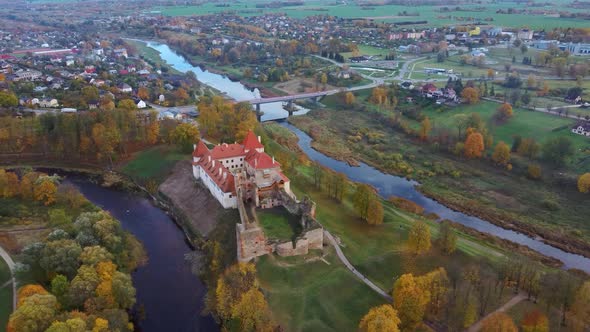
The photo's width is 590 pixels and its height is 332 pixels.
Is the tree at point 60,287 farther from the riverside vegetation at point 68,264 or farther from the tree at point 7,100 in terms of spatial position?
the tree at point 7,100

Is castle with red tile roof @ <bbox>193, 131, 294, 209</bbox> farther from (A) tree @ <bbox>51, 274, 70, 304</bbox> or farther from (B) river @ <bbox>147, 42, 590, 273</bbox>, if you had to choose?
(B) river @ <bbox>147, 42, 590, 273</bbox>

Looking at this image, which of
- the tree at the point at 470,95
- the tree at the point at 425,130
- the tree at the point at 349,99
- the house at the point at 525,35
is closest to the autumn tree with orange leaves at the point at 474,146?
the tree at the point at 425,130

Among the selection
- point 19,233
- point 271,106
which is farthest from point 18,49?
point 19,233

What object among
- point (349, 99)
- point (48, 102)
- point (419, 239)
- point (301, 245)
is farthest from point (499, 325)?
point (48, 102)

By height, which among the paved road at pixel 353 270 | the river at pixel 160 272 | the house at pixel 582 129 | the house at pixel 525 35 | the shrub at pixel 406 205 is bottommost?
the river at pixel 160 272

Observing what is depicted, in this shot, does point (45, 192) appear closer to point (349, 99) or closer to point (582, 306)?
point (582, 306)

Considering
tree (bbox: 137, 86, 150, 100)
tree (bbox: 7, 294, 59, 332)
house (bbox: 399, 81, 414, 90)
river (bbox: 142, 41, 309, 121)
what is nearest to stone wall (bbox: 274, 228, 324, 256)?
tree (bbox: 7, 294, 59, 332)
